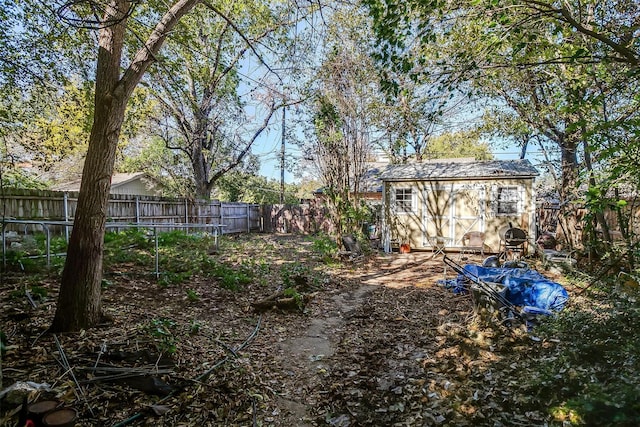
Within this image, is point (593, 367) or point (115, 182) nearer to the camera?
point (593, 367)

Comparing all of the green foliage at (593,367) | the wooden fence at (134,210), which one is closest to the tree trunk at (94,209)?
the wooden fence at (134,210)

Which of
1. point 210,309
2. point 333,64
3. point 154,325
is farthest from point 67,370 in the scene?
point 333,64

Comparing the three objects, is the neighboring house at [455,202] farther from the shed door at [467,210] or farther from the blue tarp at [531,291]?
the blue tarp at [531,291]

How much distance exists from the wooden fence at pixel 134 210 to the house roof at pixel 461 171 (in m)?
7.00

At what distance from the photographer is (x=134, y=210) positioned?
37.1 feet

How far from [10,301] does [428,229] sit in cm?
1058

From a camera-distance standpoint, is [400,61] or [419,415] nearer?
[419,415]

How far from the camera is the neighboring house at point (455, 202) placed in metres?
10.3

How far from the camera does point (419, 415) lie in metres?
2.54

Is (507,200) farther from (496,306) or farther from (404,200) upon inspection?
(496,306)

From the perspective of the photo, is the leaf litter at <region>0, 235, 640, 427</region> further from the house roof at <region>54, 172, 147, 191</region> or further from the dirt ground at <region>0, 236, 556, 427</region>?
the house roof at <region>54, 172, 147, 191</region>

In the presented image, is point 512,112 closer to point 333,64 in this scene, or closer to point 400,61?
Result: point 333,64

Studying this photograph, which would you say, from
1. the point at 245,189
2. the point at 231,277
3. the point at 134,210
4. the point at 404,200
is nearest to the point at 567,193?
the point at 404,200

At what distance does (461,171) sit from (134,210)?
11.2 meters
